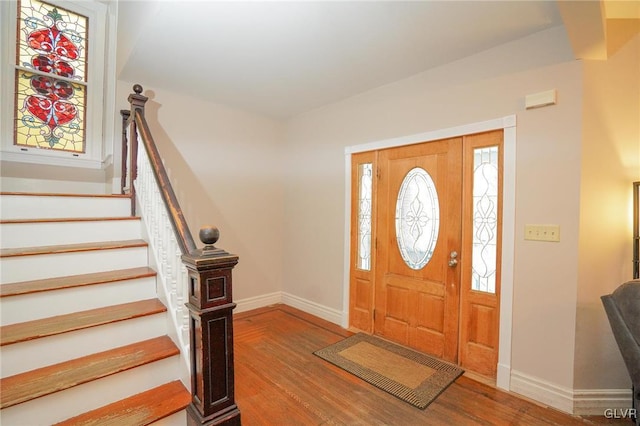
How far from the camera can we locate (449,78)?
260cm

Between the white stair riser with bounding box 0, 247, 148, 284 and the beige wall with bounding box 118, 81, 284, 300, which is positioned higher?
the beige wall with bounding box 118, 81, 284, 300

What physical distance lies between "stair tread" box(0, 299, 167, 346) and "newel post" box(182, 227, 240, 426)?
531mm

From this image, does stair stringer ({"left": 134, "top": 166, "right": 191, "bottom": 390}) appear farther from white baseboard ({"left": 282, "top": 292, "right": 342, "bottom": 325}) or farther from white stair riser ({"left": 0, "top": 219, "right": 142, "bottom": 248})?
white baseboard ({"left": 282, "top": 292, "right": 342, "bottom": 325})

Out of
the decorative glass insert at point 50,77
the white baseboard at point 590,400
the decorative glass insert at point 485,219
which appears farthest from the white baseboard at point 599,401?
the decorative glass insert at point 50,77

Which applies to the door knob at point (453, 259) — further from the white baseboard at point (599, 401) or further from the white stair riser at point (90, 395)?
the white stair riser at point (90, 395)

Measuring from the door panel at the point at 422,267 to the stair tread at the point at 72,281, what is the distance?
85.8 inches

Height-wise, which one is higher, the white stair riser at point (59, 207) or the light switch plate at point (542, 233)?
the white stair riser at point (59, 207)

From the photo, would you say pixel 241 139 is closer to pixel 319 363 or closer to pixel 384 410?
pixel 319 363

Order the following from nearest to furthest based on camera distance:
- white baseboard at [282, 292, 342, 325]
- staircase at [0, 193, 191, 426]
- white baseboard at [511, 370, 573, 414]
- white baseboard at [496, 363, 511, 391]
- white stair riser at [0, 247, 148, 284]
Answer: staircase at [0, 193, 191, 426] → white stair riser at [0, 247, 148, 284] → white baseboard at [511, 370, 573, 414] → white baseboard at [496, 363, 511, 391] → white baseboard at [282, 292, 342, 325]

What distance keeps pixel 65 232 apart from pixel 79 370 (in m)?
1.04

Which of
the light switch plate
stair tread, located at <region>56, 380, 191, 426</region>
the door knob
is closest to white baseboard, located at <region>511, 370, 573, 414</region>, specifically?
the door knob

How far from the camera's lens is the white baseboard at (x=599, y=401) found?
1.99m

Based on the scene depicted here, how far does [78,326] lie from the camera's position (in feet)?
5.29

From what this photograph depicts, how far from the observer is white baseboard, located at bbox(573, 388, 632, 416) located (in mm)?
1985
